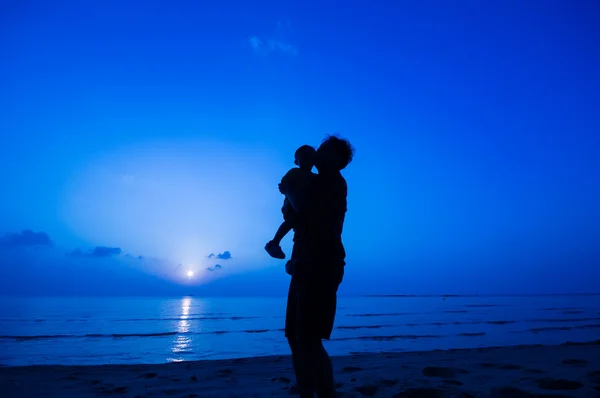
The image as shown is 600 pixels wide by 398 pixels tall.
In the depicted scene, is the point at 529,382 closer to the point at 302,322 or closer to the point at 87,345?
the point at 302,322

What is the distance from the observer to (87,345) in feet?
40.1

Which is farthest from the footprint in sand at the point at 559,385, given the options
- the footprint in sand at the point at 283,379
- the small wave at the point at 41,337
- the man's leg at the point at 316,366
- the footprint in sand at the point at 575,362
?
the small wave at the point at 41,337

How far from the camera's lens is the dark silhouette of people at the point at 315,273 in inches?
100

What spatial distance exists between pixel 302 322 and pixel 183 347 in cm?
1022

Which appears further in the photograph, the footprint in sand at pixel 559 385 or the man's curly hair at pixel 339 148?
the footprint in sand at pixel 559 385

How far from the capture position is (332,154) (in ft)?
9.12

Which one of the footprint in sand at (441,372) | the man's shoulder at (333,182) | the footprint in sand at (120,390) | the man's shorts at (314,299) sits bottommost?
the footprint in sand at (120,390)

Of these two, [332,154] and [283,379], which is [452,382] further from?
[332,154]

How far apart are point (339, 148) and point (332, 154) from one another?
7 centimetres

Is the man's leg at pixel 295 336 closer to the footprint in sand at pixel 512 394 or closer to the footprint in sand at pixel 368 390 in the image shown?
the footprint in sand at pixel 368 390

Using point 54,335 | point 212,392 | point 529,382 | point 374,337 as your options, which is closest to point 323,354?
point 212,392

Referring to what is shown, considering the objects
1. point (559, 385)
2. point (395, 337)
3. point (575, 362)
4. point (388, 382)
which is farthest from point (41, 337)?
point (559, 385)

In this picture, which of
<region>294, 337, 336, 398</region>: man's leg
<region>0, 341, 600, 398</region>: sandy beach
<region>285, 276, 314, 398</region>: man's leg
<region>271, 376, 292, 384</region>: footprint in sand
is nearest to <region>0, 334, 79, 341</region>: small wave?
<region>0, 341, 600, 398</region>: sandy beach

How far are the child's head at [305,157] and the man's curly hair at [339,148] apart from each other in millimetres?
103
